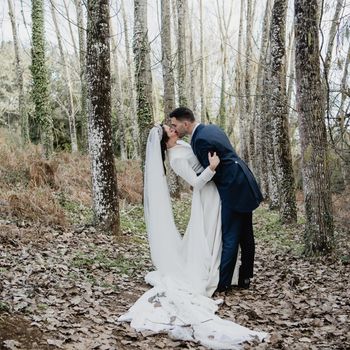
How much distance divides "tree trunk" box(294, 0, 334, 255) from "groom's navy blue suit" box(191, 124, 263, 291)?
1557mm

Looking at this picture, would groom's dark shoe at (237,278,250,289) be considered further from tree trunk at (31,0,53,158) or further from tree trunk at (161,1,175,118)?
tree trunk at (31,0,53,158)

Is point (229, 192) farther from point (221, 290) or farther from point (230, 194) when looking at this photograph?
point (221, 290)

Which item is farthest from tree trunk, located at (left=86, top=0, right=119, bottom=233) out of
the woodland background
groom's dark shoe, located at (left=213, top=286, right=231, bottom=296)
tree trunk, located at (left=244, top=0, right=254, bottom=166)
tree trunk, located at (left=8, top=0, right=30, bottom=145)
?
tree trunk, located at (left=8, top=0, right=30, bottom=145)

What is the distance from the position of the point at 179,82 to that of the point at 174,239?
1231 centimetres

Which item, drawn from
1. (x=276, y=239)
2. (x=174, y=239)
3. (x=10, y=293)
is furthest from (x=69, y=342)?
(x=276, y=239)

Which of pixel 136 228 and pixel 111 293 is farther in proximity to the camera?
pixel 136 228

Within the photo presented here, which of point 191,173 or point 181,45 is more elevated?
point 181,45

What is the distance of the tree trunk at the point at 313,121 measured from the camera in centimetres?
719

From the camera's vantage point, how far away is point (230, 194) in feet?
20.1

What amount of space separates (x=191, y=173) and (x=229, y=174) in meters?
0.52

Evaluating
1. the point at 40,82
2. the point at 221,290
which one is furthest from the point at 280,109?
the point at 40,82

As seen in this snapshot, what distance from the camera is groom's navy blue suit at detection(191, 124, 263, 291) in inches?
240

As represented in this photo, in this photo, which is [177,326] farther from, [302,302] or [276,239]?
[276,239]

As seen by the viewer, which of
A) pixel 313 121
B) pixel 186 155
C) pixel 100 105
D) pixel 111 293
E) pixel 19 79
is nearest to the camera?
pixel 111 293
